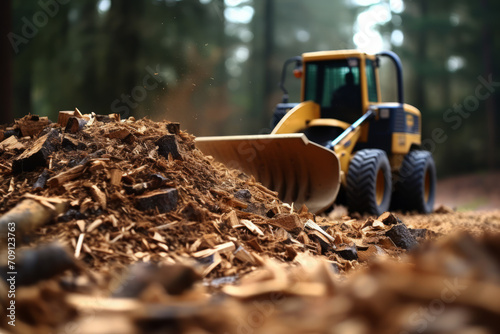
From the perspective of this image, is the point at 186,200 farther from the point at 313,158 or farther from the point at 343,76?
the point at 343,76

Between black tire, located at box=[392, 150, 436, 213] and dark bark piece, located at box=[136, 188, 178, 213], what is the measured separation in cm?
599

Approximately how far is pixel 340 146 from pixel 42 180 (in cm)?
457

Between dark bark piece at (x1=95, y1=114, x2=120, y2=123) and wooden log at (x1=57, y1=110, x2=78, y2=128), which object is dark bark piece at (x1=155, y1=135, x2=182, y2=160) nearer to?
dark bark piece at (x1=95, y1=114, x2=120, y2=123)

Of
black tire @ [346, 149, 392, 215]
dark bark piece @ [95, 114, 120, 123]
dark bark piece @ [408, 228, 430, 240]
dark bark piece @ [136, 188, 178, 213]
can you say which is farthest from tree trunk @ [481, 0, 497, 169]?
dark bark piece @ [136, 188, 178, 213]

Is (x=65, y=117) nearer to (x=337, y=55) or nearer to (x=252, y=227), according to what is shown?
(x=252, y=227)

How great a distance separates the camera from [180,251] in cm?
390

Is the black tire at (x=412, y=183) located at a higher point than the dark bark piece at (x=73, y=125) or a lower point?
lower

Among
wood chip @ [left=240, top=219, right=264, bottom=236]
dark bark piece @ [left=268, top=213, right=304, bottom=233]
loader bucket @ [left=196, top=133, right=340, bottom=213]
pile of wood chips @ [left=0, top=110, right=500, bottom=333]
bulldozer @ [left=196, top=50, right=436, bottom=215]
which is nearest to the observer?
pile of wood chips @ [left=0, top=110, right=500, bottom=333]

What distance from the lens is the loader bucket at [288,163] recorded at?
7066 millimetres

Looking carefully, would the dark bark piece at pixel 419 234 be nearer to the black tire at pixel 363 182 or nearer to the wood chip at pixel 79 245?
the black tire at pixel 363 182

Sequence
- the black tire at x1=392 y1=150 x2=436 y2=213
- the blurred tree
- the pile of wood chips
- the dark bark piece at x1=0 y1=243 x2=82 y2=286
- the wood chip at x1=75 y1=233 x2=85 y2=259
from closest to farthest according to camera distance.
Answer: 1. the pile of wood chips
2. the dark bark piece at x1=0 y1=243 x2=82 y2=286
3. the wood chip at x1=75 y1=233 x2=85 y2=259
4. the black tire at x1=392 y1=150 x2=436 y2=213
5. the blurred tree

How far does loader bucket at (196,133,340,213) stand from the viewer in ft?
23.2

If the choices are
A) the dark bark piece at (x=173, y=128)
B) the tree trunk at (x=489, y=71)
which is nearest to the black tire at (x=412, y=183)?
the dark bark piece at (x=173, y=128)

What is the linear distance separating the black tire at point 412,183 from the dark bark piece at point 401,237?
4.12 meters
